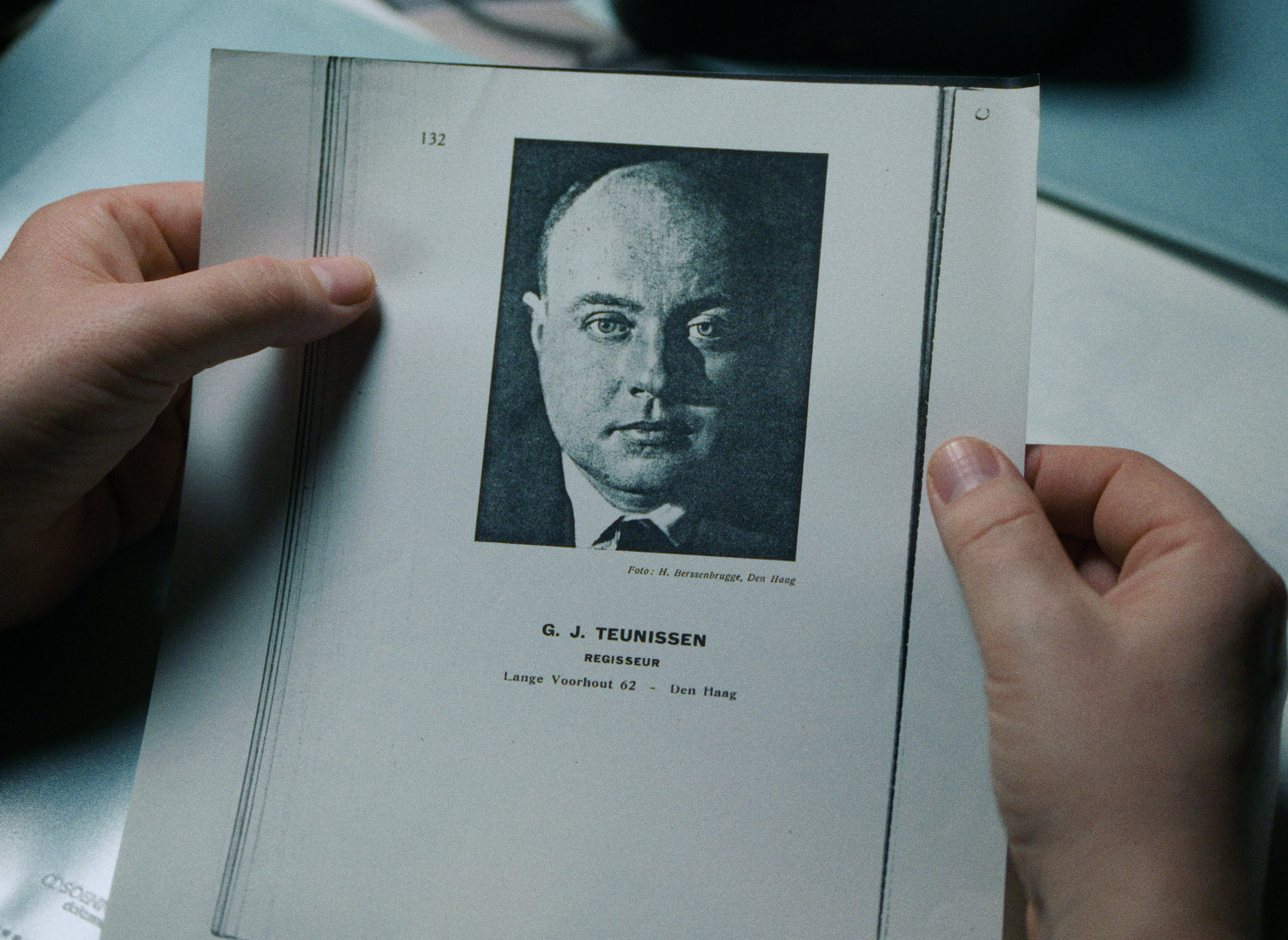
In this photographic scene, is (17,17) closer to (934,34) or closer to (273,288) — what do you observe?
(273,288)

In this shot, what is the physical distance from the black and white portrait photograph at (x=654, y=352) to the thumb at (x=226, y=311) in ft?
0.30

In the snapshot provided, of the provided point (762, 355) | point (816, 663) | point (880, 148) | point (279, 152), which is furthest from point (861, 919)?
point (279, 152)

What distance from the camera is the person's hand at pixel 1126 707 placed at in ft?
1.18

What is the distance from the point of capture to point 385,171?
0.45 metres

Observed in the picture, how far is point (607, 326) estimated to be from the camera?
0.44 metres

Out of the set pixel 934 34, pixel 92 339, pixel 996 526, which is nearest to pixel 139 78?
pixel 92 339

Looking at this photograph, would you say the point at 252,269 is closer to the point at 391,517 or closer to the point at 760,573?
the point at 391,517

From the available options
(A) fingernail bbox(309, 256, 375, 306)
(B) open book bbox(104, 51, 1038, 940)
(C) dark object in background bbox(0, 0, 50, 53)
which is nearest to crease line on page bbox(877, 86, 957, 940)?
(B) open book bbox(104, 51, 1038, 940)

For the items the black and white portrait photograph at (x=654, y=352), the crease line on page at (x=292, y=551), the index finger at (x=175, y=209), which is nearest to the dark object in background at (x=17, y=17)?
the index finger at (x=175, y=209)

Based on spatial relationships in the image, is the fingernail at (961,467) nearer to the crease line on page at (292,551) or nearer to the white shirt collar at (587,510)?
the white shirt collar at (587,510)

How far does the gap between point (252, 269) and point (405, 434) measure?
107mm

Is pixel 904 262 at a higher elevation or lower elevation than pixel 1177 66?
lower

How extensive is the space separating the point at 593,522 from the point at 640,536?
2 cm

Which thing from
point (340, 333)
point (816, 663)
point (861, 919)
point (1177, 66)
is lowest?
point (861, 919)
